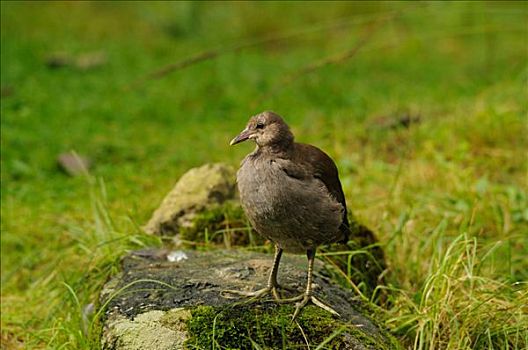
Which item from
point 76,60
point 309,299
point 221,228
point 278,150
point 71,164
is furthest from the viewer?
point 76,60

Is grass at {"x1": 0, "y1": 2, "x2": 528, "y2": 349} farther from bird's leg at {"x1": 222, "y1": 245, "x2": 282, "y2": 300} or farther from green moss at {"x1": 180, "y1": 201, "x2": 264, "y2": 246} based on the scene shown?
bird's leg at {"x1": 222, "y1": 245, "x2": 282, "y2": 300}

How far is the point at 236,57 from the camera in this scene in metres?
9.76

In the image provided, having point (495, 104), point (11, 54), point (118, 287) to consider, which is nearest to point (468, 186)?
point (495, 104)

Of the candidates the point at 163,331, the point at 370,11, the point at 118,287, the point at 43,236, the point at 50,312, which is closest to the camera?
the point at 163,331

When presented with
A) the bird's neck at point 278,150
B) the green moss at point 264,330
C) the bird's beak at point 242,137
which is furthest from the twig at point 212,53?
the green moss at point 264,330

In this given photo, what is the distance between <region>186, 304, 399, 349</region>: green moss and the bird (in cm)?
7

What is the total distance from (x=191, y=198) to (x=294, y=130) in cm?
285

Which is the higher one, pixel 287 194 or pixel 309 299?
pixel 287 194

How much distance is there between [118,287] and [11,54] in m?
5.66

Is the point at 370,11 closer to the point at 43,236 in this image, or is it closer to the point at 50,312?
the point at 43,236

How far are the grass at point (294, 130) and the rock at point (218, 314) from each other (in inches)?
11.3

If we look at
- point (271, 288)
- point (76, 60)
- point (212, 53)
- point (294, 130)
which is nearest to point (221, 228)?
point (212, 53)

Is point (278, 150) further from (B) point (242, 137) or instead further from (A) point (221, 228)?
(A) point (221, 228)

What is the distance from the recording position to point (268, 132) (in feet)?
11.5
